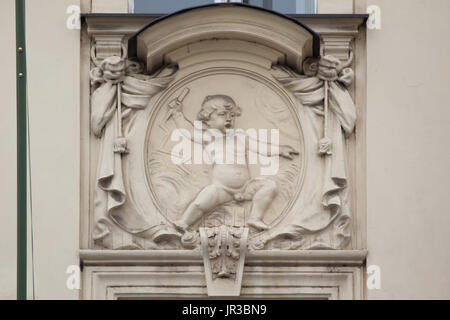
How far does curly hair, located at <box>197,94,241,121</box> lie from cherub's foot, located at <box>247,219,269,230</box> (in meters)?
0.81

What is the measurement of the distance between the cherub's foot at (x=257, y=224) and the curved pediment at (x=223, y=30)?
1224 mm

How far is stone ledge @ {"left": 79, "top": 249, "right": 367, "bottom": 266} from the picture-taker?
15.4 meters

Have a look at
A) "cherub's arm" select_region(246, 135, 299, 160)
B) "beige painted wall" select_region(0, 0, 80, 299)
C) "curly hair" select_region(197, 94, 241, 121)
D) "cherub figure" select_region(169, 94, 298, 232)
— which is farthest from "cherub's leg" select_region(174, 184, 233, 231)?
"beige painted wall" select_region(0, 0, 80, 299)

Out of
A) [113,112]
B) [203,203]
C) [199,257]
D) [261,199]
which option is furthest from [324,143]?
[113,112]

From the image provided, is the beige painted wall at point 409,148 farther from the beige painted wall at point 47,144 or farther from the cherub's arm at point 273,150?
the beige painted wall at point 47,144

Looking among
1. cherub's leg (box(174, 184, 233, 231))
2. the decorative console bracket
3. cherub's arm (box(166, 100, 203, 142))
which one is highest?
cherub's arm (box(166, 100, 203, 142))

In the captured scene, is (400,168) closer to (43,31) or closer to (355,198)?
(355,198)

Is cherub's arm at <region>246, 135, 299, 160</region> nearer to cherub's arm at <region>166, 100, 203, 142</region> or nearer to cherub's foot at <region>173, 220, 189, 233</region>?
cherub's arm at <region>166, 100, 203, 142</region>

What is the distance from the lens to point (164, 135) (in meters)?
15.7

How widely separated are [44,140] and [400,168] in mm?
2551

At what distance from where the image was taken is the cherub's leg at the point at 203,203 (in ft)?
50.8

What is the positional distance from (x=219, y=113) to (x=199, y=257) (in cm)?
109

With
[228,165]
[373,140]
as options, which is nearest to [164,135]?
[228,165]
